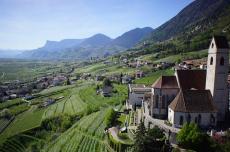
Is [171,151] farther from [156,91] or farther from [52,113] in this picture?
[52,113]

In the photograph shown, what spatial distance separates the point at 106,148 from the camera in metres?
55.1

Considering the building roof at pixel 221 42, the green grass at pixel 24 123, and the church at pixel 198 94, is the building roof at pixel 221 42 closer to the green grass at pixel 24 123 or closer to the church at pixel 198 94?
the church at pixel 198 94

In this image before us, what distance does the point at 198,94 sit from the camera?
52.5 meters

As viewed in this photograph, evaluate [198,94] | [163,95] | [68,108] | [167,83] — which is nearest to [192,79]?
[167,83]

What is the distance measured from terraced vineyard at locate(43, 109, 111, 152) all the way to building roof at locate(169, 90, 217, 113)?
630 inches

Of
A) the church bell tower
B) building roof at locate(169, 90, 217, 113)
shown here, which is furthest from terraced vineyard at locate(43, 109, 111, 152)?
the church bell tower

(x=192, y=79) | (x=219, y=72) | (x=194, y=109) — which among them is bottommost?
(x=194, y=109)

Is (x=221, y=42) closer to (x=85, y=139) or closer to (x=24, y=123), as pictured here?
(x=85, y=139)

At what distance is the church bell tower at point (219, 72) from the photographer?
52281 millimetres

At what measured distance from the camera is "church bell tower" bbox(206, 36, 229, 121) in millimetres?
52281

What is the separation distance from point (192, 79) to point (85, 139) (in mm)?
27475

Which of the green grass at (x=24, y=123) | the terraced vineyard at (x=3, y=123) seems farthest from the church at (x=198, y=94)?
the terraced vineyard at (x=3, y=123)

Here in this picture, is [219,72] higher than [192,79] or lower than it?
higher

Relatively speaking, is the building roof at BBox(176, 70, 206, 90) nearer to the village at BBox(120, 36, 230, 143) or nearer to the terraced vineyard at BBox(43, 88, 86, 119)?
the village at BBox(120, 36, 230, 143)
